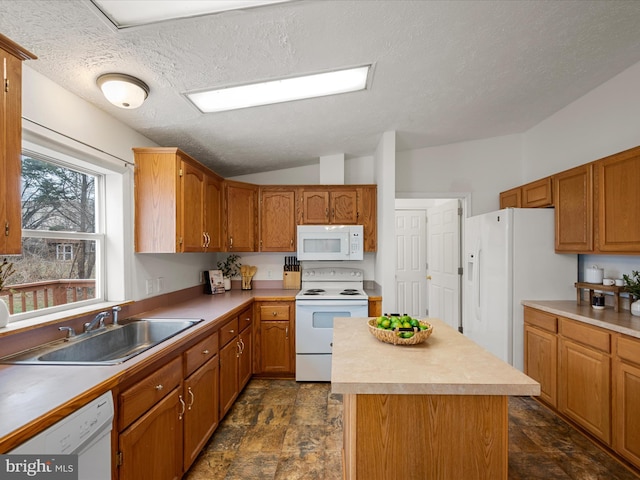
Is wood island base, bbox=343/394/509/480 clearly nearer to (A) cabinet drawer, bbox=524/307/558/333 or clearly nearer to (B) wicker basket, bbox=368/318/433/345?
(B) wicker basket, bbox=368/318/433/345

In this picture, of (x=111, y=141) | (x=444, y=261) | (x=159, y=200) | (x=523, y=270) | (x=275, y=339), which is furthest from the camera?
(x=444, y=261)

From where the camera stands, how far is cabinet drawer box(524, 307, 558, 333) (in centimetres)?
251

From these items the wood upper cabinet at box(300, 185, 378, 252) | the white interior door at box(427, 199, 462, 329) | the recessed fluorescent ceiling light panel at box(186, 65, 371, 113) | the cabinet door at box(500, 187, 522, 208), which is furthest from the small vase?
the white interior door at box(427, 199, 462, 329)

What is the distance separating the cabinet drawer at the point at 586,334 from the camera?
81.2 inches

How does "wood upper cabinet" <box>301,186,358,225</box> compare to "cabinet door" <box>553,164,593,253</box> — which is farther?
"wood upper cabinet" <box>301,186,358,225</box>

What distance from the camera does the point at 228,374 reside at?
249 cm

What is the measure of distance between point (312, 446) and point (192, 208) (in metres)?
1.96

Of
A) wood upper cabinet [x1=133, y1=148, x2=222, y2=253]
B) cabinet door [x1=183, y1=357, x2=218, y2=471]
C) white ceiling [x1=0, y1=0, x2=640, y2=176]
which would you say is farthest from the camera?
wood upper cabinet [x1=133, y1=148, x2=222, y2=253]

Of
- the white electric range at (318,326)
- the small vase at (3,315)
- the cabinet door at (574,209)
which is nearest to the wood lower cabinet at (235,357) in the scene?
the white electric range at (318,326)

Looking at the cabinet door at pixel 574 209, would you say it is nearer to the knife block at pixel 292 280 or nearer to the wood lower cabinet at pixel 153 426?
the knife block at pixel 292 280

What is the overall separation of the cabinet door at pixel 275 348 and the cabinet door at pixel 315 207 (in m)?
1.15

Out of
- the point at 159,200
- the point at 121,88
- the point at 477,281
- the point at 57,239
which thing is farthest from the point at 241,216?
the point at 477,281

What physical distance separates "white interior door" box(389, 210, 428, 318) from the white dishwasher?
170 inches

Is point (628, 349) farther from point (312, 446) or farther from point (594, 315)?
point (312, 446)
